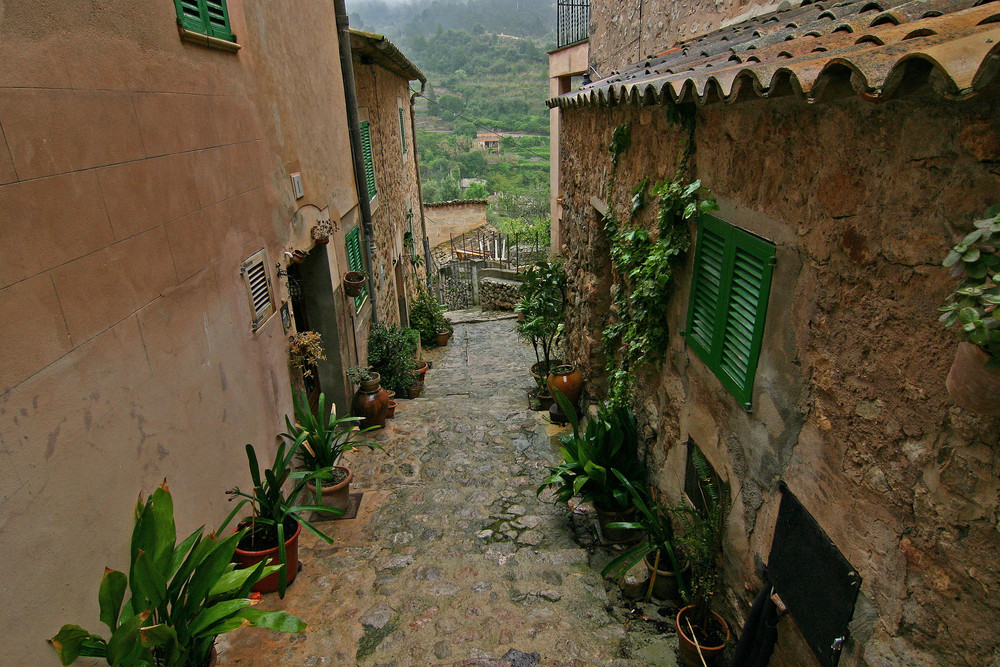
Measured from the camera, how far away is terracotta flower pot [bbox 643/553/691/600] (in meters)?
3.74

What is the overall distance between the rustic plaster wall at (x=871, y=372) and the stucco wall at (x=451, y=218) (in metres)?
24.7

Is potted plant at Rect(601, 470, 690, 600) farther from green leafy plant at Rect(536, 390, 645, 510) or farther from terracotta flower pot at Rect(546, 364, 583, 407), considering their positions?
terracotta flower pot at Rect(546, 364, 583, 407)

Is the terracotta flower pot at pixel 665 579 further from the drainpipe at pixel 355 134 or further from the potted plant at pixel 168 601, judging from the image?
the drainpipe at pixel 355 134

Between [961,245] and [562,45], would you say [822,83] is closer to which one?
[961,245]

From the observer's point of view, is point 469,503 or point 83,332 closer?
point 83,332

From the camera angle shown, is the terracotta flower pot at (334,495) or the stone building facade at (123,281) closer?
the stone building facade at (123,281)

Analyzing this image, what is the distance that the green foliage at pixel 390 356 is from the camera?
8.02m

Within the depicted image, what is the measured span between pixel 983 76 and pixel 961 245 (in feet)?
1.39

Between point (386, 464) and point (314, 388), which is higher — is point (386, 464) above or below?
below

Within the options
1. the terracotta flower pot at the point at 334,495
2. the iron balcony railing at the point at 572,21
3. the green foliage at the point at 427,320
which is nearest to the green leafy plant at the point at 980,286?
the terracotta flower pot at the point at 334,495

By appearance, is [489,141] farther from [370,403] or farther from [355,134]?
[370,403]

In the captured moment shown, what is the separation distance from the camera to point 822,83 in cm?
175

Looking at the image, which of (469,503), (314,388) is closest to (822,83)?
(469,503)

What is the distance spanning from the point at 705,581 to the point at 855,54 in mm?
2730
